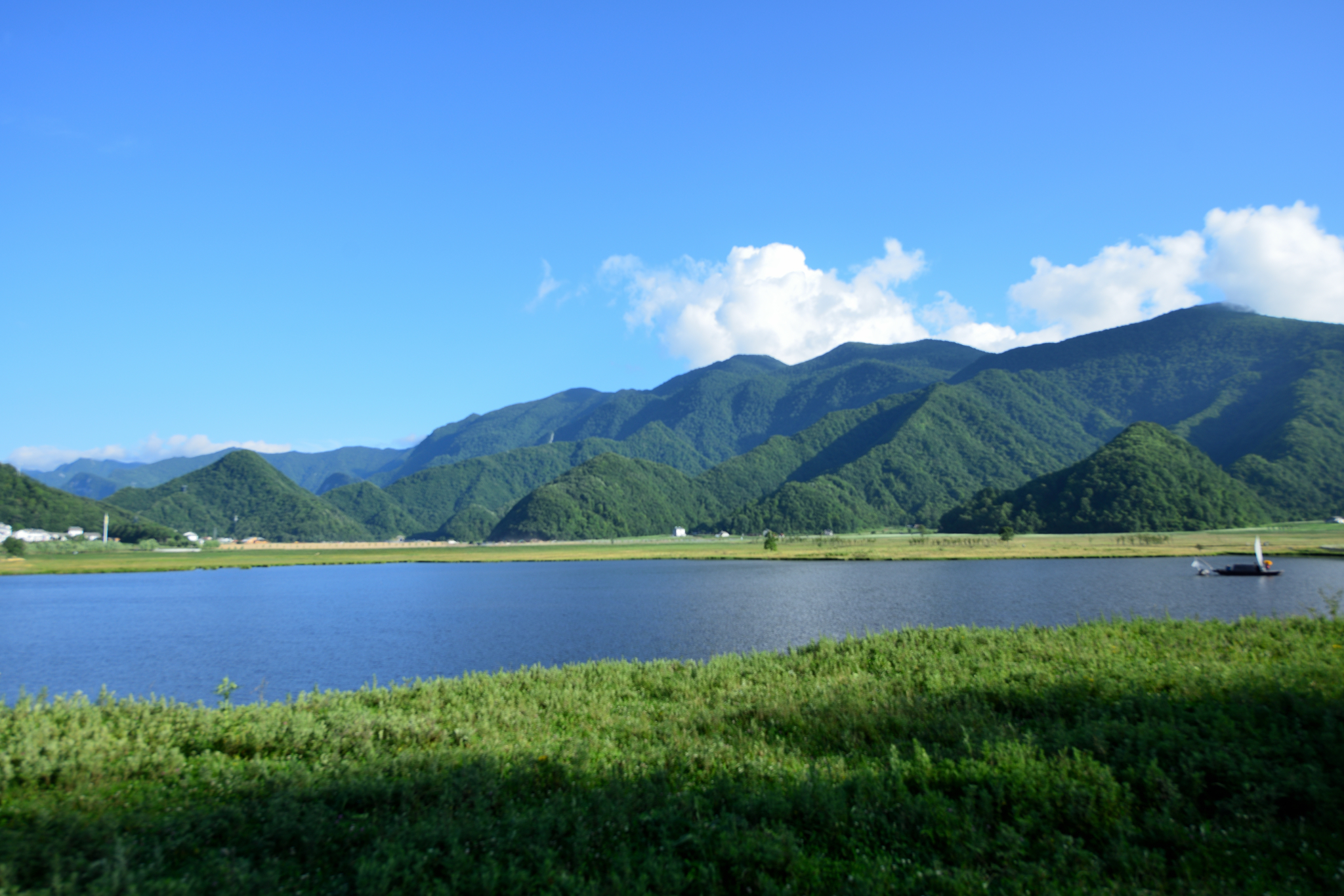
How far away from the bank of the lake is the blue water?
782 centimetres

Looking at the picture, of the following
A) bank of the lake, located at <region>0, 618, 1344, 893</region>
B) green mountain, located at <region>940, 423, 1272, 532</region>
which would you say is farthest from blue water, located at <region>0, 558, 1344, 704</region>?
green mountain, located at <region>940, 423, 1272, 532</region>

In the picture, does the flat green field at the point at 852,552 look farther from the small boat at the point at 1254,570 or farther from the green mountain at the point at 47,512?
the green mountain at the point at 47,512

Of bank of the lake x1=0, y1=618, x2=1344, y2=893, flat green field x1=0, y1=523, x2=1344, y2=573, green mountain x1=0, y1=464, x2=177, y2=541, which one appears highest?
green mountain x1=0, y1=464, x2=177, y2=541

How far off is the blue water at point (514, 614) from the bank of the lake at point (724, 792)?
7.82m

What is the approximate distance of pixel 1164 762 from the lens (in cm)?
982

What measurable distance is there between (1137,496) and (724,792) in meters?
181

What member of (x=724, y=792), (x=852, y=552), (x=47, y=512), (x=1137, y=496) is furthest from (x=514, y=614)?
(x=47, y=512)

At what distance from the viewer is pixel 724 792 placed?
940 cm

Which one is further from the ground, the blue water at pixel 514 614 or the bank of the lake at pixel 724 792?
the bank of the lake at pixel 724 792

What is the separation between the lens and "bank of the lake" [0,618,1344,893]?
7242mm

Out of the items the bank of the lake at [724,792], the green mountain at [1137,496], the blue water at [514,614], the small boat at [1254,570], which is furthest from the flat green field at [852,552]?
the bank of the lake at [724,792]

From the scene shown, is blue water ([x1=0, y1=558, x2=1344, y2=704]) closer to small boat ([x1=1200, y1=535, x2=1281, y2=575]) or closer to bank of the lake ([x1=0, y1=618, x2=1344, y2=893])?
small boat ([x1=1200, y1=535, x2=1281, y2=575])

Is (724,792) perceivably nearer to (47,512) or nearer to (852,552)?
(852,552)

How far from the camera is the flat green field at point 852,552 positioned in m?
105
